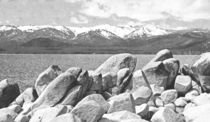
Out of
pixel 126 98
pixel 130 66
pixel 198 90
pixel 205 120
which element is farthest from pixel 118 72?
pixel 205 120

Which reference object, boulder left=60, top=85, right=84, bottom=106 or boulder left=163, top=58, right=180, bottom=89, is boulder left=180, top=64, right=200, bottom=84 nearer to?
boulder left=163, top=58, right=180, bottom=89

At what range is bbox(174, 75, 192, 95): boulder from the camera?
1072 inches

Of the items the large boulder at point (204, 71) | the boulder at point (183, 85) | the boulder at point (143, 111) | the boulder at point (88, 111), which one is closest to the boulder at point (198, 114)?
the boulder at point (143, 111)

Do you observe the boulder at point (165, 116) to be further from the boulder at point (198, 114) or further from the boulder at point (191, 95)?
the boulder at point (191, 95)

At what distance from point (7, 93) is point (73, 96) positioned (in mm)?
9866

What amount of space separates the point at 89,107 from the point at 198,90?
16.3 meters

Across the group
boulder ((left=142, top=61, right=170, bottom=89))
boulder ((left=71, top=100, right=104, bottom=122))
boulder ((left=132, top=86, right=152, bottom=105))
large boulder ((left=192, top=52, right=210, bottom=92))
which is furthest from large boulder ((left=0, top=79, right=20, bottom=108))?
large boulder ((left=192, top=52, right=210, bottom=92))

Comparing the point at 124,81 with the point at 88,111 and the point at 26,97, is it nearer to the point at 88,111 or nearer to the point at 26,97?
the point at 26,97

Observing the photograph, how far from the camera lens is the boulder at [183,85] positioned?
27.2 m

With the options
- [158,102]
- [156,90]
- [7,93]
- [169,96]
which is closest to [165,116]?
[158,102]

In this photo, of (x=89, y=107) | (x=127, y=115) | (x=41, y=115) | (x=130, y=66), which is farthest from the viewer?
(x=130, y=66)

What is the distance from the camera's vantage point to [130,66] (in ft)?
105

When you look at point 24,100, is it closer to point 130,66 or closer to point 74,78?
point 74,78

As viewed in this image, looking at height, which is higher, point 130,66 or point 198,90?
point 130,66
